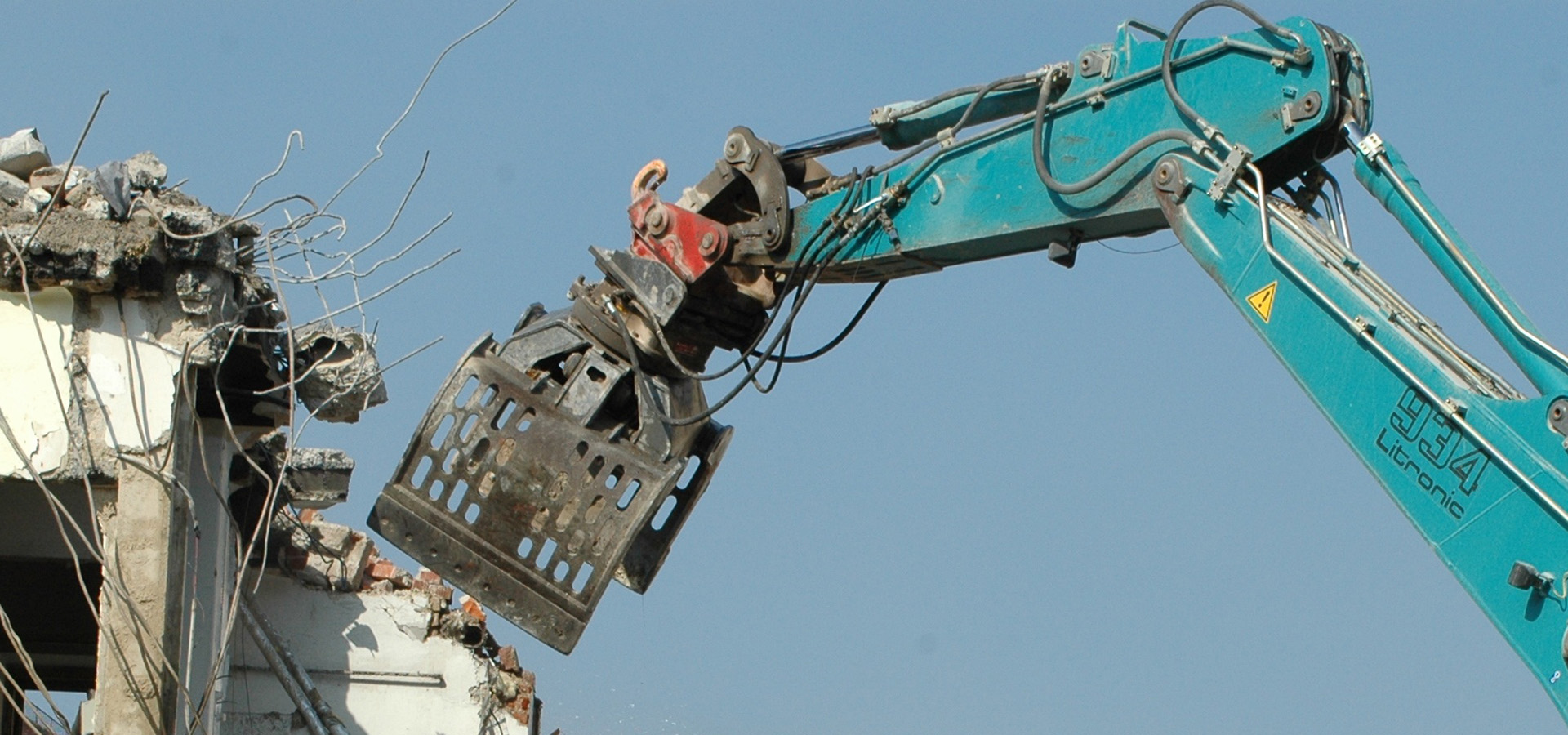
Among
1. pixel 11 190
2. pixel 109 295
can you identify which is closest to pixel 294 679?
pixel 109 295

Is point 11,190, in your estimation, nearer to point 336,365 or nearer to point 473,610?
point 336,365

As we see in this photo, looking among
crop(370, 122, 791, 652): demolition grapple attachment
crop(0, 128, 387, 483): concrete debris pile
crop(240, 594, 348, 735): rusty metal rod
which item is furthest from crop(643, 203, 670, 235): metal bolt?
crop(240, 594, 348, 735): rusty metal rod

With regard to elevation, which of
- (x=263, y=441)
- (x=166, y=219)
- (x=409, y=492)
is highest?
(x=166, y=219)

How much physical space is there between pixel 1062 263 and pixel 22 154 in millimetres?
4721

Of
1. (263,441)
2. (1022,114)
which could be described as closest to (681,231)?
(1022,114)

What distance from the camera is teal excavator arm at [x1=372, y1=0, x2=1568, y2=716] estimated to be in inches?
193

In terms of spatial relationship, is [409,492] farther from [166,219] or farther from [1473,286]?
[1473,286]

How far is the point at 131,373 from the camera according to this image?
7809 millimetres

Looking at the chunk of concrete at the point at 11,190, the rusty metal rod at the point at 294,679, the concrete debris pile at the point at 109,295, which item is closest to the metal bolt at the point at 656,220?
the concrete debris pile at the point at 109,295

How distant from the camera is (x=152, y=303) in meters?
7.93

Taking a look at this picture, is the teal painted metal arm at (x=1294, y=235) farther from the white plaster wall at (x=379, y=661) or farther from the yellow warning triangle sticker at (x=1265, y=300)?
the white plaster wall at (x=379, y=661)

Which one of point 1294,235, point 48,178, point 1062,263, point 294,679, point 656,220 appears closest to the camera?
point 1294,235

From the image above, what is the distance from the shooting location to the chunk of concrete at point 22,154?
8.23 m

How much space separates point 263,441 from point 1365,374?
7.45m
